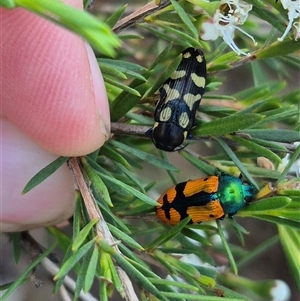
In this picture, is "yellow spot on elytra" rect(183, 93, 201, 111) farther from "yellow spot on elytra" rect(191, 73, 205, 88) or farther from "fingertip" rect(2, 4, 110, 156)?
"fingertip" rect(2, 4, 110, 156)

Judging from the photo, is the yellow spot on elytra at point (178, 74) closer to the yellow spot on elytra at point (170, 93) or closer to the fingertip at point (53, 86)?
the yellow spot on elytra at point (170, 93)

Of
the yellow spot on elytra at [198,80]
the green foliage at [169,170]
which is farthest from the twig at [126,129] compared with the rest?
the yellow spot on elytra at [198,80]

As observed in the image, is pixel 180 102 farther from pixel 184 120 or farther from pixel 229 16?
pixel 229 16

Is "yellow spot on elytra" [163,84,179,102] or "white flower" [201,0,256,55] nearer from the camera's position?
"white flower" [201,0,256,55]

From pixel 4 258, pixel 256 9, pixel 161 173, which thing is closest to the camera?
pixel 256 9

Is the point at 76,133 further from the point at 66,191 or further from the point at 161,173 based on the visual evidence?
the point at 161,173

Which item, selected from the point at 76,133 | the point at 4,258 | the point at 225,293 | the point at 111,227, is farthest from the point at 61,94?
the point at 4,258

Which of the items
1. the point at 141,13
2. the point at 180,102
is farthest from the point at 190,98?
the point at 141,13

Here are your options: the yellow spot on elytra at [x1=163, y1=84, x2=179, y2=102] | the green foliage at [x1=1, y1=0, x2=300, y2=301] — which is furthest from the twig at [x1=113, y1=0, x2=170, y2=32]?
the yellow spot on elytra at [x1=163, y1=84, x2=179, y2=102]
